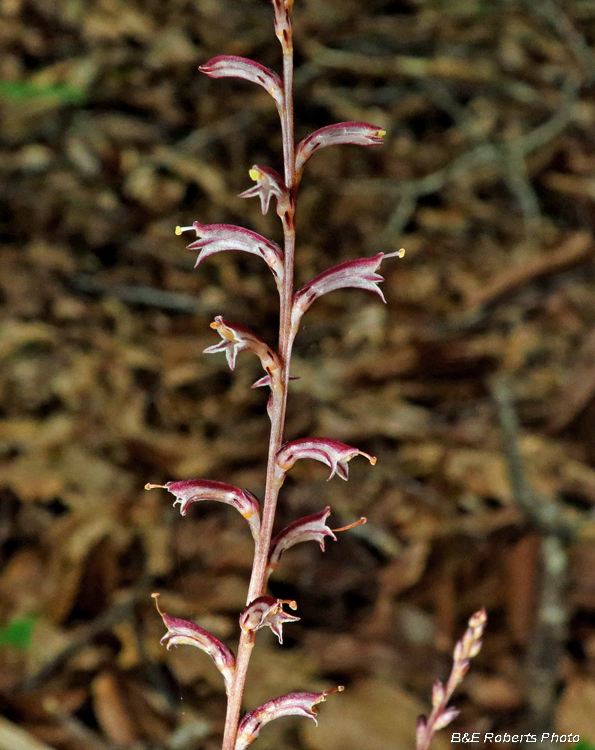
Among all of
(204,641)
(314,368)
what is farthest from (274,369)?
(314,368)

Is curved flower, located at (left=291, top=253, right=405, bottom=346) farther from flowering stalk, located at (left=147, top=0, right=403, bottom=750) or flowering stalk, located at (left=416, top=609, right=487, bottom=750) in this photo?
flowering stalk, located at (left=416, top=609, right=487, bottom=750)

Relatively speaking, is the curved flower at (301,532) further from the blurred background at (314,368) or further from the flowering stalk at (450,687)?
the blurred background at (314,368)

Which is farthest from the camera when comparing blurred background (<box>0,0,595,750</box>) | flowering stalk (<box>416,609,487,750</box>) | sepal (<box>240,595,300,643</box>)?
blurred background (<box>0,0,595,750</box>)

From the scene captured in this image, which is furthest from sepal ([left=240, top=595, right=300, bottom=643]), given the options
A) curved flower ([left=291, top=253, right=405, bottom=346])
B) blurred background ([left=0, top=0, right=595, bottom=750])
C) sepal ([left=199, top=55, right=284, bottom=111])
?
blurred background ([left=0, top=0, right=595, bottom=750])

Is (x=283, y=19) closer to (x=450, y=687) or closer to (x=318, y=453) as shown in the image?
(x=318, y=453)

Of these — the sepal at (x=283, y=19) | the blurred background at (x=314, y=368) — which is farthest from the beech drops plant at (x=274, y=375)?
the blurred background at (x=314, y=368)

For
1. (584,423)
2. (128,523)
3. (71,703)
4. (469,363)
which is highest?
→ (469,363)

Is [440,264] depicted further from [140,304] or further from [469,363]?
[140,304]

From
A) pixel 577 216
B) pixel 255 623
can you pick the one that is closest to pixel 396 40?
pixel 577 216
